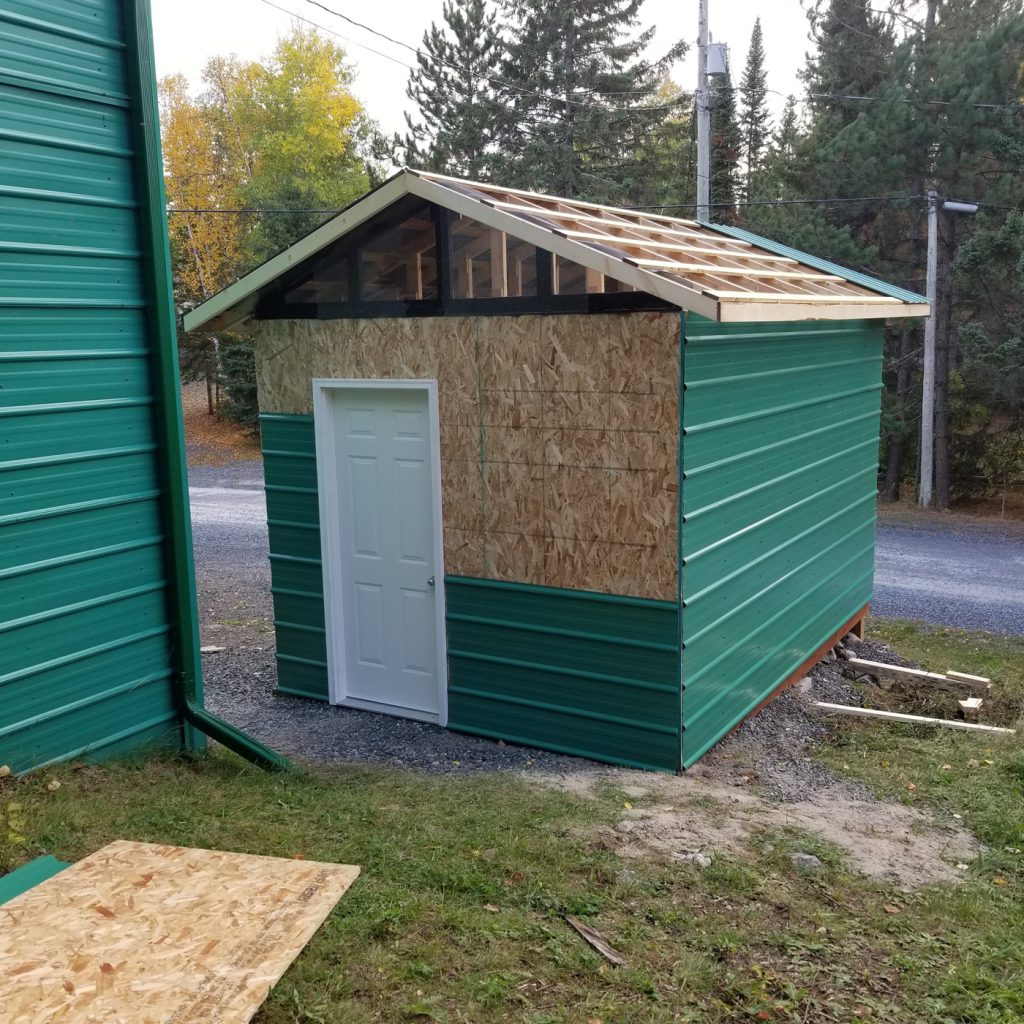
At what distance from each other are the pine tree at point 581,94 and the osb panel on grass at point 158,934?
82.7 ft

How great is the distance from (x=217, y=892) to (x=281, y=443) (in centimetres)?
462

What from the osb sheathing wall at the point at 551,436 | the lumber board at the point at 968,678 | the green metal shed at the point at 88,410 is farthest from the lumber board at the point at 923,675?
the green metal shed at the point at 88,410

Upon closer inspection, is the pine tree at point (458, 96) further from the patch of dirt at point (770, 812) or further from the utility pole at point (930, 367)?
the patch of dirt at point (770, 812)

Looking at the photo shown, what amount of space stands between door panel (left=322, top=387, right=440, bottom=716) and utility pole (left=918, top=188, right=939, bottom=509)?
14116mm

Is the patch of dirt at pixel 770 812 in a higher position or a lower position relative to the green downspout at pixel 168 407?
lower

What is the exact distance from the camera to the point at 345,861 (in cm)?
505

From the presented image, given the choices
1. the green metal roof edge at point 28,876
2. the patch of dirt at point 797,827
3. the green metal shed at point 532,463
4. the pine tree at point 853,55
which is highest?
the pine tree at point 853,55

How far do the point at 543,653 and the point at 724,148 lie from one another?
26256 mm

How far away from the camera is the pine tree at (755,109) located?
3272cm

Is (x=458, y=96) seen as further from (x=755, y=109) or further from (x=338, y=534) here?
(x=338, y=534)

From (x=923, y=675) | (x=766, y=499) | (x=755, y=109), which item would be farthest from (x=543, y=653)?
(x=755, y=109)

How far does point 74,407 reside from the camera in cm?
579

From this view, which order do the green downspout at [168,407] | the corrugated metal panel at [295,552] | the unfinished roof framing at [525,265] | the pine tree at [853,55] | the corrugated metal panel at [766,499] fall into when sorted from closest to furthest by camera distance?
the green downspout at [168,407], the unfinished roof framing at [525,265], the corrugated metal panel at [766,499], the corrugated metal panel at [295,552], the pine tree at [853,55]

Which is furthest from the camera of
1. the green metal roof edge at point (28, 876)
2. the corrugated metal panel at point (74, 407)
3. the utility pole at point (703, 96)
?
the utility pole at point (703, 96)
